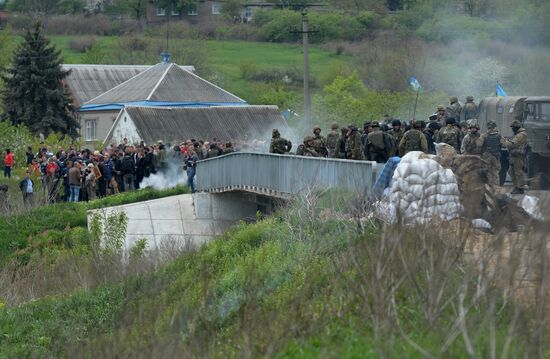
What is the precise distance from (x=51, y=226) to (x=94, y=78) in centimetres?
4281

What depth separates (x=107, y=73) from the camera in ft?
267

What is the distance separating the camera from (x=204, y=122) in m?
61.7

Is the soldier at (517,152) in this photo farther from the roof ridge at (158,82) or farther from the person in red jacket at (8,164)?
the roof ridge at (158,82)

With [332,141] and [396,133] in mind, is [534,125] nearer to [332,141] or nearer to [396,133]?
[396,133]

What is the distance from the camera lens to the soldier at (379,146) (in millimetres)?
24797

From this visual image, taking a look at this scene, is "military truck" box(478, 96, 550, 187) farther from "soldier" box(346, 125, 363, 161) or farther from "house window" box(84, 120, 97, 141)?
"house window" box(84, 120, 97, 141)

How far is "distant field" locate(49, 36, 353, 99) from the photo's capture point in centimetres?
9119

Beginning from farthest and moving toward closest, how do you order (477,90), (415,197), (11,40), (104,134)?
(11,40) < (104,134) < (477,90) < (415,197)

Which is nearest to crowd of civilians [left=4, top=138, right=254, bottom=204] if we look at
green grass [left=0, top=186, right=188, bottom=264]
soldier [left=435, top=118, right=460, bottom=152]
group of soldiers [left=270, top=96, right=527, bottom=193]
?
green grass [left=0, top=186, right=188, bottom=264]

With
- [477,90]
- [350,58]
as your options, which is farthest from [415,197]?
[350,58]

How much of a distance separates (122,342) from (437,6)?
2808 inches

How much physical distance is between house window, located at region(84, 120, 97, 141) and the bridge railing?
36334 millimetres

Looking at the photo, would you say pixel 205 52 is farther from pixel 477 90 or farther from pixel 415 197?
pixel 415 197

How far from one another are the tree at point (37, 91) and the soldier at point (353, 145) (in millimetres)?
38899
